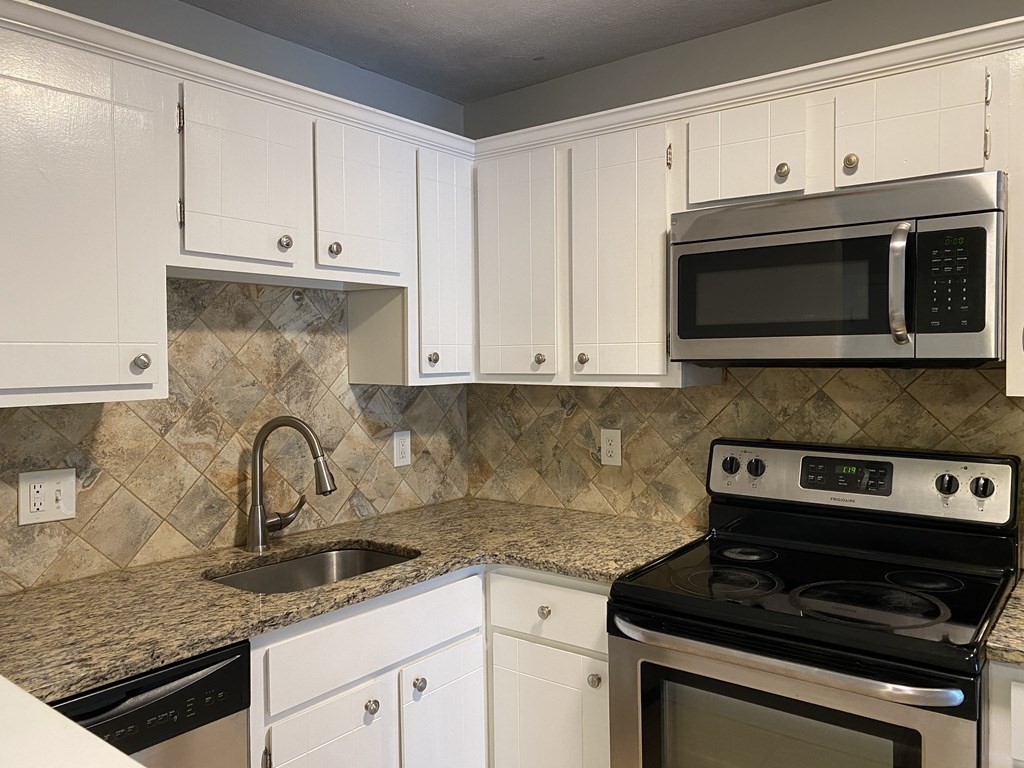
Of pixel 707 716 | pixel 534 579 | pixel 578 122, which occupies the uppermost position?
pixel 578 122

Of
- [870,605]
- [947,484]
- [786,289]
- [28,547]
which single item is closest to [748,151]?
[786,289]

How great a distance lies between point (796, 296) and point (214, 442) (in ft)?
5.32

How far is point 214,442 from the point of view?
87.5 inches

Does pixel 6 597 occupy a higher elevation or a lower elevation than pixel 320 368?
lower

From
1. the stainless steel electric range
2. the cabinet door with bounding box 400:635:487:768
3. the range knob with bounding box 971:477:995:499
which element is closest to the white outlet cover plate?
the cabinet door with bounding box 400:635:487:768

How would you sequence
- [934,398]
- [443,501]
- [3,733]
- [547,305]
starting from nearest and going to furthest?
[3,733]
[934,398]
[547,305]
[443,501]

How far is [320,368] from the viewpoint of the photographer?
2512mm

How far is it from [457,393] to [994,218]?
186 cm

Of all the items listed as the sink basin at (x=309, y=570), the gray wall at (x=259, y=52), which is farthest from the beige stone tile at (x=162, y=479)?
the gray wall at (x=259, y=52)

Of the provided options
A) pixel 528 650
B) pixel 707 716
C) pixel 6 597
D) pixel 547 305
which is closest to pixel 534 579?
pixel 528 650

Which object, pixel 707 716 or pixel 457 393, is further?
pixel 457 393

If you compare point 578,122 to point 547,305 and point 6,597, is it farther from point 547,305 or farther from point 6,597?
point 6,597

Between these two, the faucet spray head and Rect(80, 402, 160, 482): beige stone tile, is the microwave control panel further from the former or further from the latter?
Rect(80, 402, 160, 482): beige stone tile

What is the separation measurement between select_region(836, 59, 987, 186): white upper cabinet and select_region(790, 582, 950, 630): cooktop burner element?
960mm
